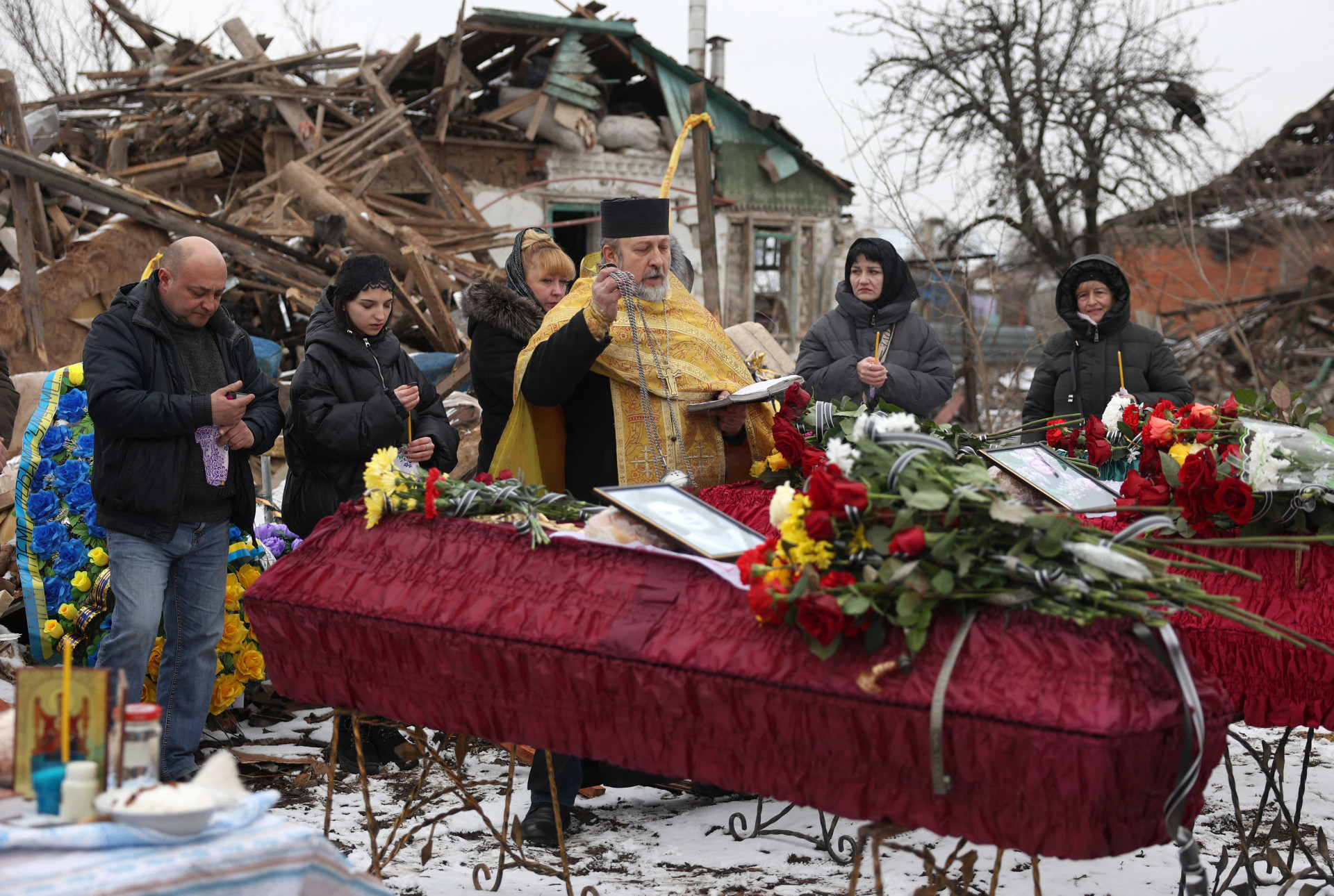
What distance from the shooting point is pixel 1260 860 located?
11.7 feet

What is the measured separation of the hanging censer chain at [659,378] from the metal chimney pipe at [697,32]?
43.4ft

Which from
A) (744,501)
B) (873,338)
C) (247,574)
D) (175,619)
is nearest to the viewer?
(744,501)

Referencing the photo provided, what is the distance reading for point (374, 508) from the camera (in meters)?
2.96

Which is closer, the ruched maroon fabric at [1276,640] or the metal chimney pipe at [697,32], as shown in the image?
the ruched maroon fabric at [1276,640]

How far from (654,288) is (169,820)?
241 cm

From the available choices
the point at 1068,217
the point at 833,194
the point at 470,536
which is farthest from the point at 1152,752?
the point at 833,194

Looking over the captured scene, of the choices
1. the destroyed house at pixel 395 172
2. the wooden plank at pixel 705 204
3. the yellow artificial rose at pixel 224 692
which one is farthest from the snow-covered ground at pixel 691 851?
the wooden plank at pixel 705 204

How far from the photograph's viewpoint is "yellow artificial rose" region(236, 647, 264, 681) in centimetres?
458

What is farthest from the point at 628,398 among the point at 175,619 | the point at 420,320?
the point at 420,320

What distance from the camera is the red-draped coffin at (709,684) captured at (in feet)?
6.41

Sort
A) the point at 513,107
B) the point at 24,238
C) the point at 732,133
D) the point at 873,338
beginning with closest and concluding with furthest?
the point at 873,338 < the point at 24,238 < the point at 513,107 < the point at 732,133

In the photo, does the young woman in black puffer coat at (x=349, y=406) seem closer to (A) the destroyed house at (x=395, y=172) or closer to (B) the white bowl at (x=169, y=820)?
(B) the white bowl at (x=169, y=820)

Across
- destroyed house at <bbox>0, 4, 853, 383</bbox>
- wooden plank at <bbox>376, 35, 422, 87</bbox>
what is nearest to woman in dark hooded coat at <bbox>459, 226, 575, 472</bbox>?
destroyed house at <bbox>0, 4, 853, 383</bbox>

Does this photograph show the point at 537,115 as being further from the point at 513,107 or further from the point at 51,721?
the point at 51,721
